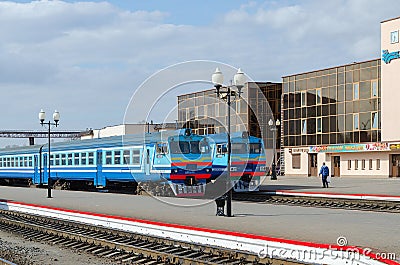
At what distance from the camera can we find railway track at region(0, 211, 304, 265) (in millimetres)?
11164

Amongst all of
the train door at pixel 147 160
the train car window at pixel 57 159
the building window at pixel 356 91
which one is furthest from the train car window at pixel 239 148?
the building window at pixel 356 91

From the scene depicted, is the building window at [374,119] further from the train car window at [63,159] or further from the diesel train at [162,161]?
the train car window at [63,159]

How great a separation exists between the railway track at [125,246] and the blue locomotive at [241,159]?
30.7ft

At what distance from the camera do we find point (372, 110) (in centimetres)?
5044

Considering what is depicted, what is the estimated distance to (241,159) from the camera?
2739 cm

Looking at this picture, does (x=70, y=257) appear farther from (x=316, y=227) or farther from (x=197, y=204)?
(x=197, y=204)

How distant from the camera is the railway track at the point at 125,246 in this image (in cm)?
1116

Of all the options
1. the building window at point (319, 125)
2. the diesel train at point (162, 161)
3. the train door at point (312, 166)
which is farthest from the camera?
the train door at point (312, 166)

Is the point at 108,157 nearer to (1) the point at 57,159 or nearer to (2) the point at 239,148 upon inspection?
(2) the point at 239,148

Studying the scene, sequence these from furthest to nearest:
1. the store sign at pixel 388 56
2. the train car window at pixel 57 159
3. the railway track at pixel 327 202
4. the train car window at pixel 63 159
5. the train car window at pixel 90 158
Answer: the store sign at pixel 388 56 → the train car window at pixel 57 159 → the train car window at pixel 63 159 → the train car window at pixel 90 158 → the railway track at pixel 327 202

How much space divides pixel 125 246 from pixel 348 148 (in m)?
42.2

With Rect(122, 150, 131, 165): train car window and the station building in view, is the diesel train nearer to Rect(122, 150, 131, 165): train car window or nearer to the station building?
Rect(122, 150, 131, 165): train car window

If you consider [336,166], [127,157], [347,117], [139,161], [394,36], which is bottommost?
[336,166]

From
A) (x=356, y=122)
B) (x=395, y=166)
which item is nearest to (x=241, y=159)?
(x=395, y=166)
